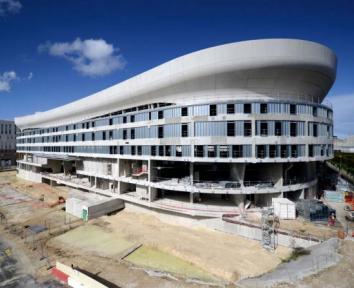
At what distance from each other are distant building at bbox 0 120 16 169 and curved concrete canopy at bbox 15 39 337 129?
11696cm

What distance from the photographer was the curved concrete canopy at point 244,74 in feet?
106

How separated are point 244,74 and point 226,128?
8633 millimetres

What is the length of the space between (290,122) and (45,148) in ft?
237

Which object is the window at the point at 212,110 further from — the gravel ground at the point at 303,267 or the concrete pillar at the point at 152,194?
the gravel ground at the point at 303,267

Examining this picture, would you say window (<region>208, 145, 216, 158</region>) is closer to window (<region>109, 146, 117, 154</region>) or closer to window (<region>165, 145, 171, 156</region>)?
window (<region>165, 145, 171, 156</region>)

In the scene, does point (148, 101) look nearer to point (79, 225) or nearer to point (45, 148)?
point (79, 225)

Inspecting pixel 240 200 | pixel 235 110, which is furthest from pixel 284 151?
→ pixel 240 200

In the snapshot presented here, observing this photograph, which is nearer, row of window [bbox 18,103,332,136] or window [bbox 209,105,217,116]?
row of window [bbox 18,103,332,136]

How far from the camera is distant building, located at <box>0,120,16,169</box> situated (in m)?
125

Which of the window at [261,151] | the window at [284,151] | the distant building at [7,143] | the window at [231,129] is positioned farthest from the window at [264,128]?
the distant building at [7,143]

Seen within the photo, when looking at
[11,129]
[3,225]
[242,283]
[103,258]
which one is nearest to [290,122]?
[242,283]

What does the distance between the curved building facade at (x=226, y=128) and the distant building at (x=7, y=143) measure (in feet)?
363

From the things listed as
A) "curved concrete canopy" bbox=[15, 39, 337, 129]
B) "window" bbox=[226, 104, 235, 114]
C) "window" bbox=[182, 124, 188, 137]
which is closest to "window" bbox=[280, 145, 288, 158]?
"curved concrete canopy" bbox=[15, 39, 337, 129]

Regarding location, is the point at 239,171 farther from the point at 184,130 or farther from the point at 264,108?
the point at 184,130
